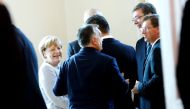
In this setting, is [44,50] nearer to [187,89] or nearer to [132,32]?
[132,32]

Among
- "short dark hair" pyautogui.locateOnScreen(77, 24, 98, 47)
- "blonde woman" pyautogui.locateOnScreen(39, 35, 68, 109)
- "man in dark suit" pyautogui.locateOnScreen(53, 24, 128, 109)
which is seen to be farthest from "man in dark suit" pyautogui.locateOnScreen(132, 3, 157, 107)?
"blonde woman" pyautogui.locateOnScreen(39, 35, 68, 109)

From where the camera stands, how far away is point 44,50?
9.57 feet

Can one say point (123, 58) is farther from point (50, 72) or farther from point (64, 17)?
point (64, 17)

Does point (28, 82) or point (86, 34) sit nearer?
point (28, 82)

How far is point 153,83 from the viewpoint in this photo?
219 cm

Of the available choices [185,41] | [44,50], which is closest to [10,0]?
[44,50]

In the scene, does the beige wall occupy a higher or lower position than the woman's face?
higher

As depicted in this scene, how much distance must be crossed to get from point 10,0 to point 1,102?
2.71 metres

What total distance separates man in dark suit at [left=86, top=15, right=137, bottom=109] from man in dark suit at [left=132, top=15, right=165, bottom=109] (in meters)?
0.23

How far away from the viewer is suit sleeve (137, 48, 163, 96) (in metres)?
2.12

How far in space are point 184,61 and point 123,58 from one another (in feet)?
4.20

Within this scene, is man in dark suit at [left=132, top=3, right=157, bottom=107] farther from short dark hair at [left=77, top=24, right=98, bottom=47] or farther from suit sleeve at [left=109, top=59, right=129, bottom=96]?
short dark hair at [left=77, top=24, right=98, bottom=47]

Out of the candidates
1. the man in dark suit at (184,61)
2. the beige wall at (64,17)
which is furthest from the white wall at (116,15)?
the man in dark suit at (184,61)

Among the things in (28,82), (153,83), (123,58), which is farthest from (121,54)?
(28,82)
